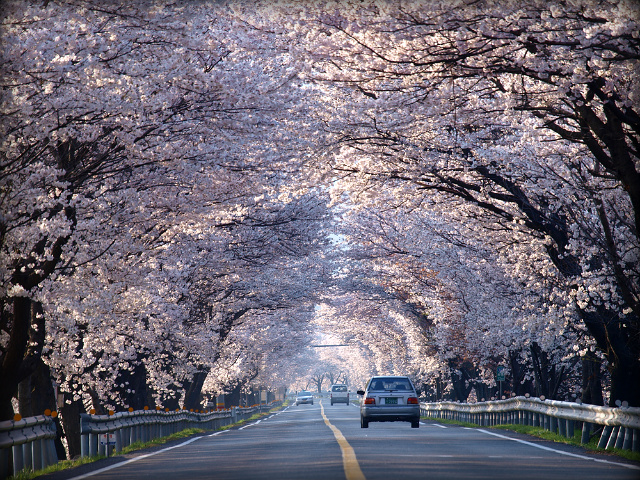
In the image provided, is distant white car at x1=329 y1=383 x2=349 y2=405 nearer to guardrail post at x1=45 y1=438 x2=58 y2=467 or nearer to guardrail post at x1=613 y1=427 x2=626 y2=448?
guardrail post at x1=613 y1=427 x2=626 y2=448

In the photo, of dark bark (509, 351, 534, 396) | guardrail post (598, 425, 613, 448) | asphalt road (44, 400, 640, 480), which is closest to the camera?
asphalt road (44, 400, 640, 480)

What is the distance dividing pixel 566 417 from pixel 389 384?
8749mm

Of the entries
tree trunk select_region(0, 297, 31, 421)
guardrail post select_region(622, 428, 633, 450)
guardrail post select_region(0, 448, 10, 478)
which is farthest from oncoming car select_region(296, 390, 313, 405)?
guardrail post select_region(0, 448, 10, 478)

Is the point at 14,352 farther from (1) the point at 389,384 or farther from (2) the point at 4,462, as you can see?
(1) the point at 389,384

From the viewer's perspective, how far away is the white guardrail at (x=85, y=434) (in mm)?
13328

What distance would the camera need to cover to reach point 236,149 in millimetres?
19703

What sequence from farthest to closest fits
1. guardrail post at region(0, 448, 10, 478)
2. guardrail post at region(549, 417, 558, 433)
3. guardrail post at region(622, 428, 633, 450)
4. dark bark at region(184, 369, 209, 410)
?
dark bark at region(184, 369, 209, 410) → guardrail post at region(549, 417, 558, 433) → guardrail post at region(622, 428, 633, 450) → guardrail post at region(0, 448, 10, 478)

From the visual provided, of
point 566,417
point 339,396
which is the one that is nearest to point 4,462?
point 566,417

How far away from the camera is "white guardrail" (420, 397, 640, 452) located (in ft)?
52.8

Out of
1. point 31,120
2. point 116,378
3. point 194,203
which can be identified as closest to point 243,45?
point 31,120

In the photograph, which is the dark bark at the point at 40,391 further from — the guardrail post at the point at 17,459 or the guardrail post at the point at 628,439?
the guardrail post at the point at 628,439

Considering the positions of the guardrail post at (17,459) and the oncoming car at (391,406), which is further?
the oncoming car at (391,406)

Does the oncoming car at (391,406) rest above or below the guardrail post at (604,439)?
above

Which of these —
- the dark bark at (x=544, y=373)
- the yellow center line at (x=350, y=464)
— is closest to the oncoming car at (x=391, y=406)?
the dark bark at (x=544, y=373)
